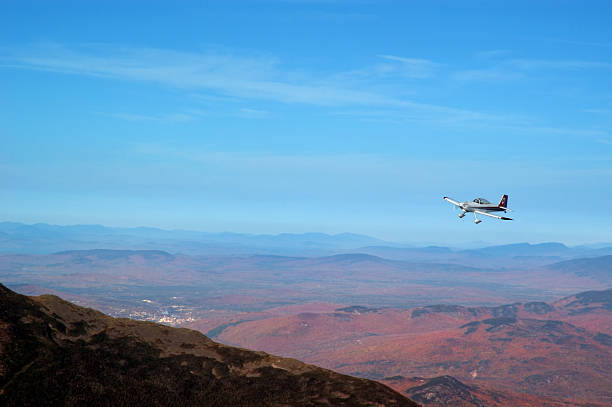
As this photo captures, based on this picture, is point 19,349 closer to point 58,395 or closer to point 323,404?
point 58,395

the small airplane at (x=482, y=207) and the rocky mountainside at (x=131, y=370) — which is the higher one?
the small airplane at (x=482, y=207)

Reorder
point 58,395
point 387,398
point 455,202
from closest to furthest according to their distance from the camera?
point 58,395, point 387,398, point 455,202

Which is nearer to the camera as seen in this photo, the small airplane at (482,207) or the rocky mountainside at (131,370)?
the rocky mountainside at (131,370)

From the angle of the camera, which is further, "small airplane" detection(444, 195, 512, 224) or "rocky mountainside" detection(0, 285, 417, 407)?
"small airplane" detection(444, 195, 512, 224)

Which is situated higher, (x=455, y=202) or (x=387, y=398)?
(x=455, y=202)

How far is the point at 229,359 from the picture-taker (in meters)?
74.6

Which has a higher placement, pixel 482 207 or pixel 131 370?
pixel 482 207

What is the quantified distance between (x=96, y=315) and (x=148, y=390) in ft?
69.6

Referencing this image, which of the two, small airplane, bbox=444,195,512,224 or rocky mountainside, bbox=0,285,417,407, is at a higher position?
small airplane, bbox=444,195,512,224

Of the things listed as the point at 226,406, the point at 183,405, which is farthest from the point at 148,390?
the point at 226,406

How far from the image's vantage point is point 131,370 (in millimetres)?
66125

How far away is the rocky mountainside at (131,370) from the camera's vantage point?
5838 centimetres

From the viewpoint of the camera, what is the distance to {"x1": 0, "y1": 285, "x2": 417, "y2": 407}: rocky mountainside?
58.4m

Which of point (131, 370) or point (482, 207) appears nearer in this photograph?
point (131, 370)
